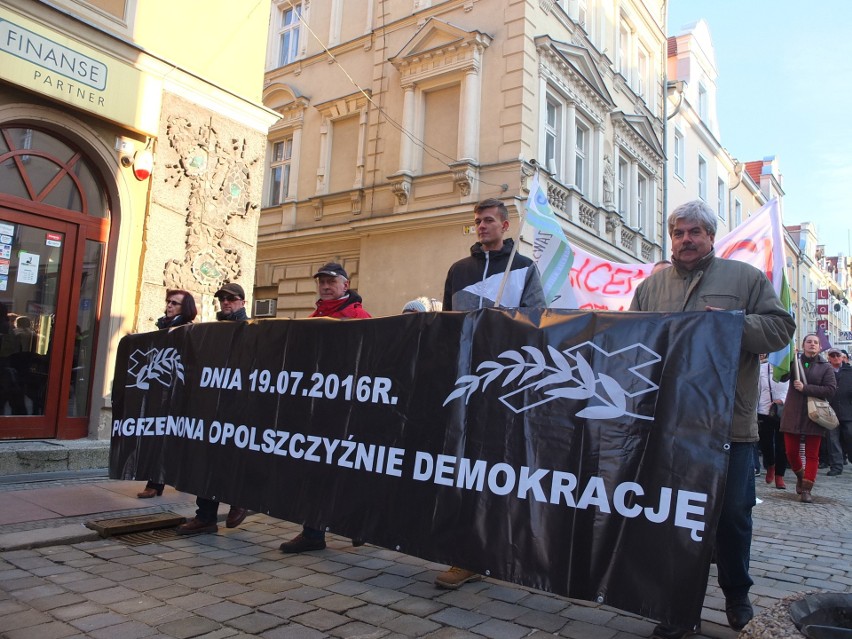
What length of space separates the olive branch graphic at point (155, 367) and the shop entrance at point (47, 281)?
8.56 ft

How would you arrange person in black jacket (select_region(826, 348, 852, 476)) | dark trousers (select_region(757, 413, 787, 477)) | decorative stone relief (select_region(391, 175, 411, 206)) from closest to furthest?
dark trousers (select_region(757, 413, 787, 477)) < person in black jacket (select_region(826, 348, 852, 476)) < decorative stone relief (select_region(391, 175, 411, 206))

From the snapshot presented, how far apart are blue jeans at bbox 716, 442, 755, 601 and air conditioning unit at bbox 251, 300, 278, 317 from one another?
1642 centimetres

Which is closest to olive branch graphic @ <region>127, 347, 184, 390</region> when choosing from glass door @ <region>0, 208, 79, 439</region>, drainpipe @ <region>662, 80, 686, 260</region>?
glass door @ <region>0, 208, 79, 439</region>

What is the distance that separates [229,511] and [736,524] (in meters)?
3.62

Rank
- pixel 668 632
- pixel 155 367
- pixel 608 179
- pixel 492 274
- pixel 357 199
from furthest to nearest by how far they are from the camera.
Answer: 1. pixel 608 179
2. pixel 357 199
3. pixel 155 367
4. pixel 492 274
5. pixel 668 632

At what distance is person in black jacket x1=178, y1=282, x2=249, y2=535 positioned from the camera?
486 centimetres

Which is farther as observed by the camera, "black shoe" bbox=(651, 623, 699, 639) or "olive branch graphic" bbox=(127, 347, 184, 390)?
"olive branch graphic" bbox=(127, 347, 184, 390)

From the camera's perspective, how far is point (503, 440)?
10.9 feet

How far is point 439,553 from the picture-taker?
3.40m

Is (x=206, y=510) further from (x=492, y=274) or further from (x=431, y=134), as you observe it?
(x=431, y=134)

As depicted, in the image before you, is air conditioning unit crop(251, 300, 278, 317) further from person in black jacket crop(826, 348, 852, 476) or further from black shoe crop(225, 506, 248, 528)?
black shoe crop(225, 506, 248, 528)

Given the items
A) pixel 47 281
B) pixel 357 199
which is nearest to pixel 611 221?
pixel 357 199

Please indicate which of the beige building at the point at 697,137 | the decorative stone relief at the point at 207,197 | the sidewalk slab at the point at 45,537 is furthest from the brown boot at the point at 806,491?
the beige building at the point at 697,137

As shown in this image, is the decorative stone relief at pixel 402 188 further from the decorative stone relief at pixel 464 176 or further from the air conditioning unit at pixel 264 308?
the air conditioning unit at pixel 264 308
